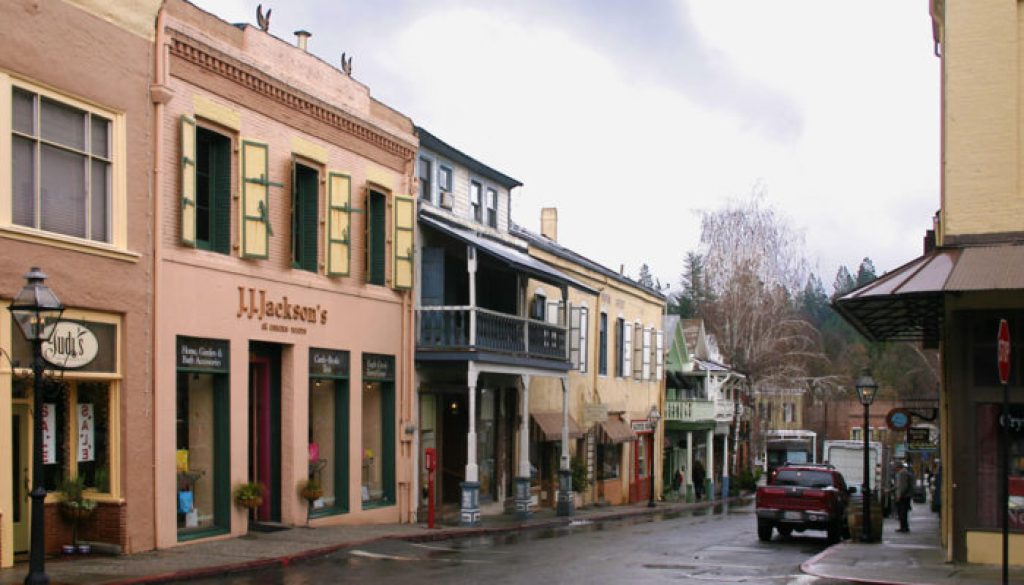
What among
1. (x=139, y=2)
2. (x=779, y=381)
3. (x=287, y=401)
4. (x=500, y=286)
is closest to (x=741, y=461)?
(x=779, y=381)

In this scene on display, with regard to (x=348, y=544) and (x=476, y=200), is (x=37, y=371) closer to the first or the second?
(x=348, y=544)

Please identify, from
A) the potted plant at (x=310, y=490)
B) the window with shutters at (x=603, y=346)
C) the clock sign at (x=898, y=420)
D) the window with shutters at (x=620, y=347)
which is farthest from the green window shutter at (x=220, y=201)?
the window with shutters at (x=620, y=347)

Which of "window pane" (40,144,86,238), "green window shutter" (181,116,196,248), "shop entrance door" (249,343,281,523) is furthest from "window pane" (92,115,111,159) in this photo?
"shop entrance door" (249,343,281,523)

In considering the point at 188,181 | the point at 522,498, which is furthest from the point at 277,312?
the point at 522,498

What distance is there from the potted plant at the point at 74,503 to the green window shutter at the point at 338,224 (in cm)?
729

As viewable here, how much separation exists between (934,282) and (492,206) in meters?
17.5

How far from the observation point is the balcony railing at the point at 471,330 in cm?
2505

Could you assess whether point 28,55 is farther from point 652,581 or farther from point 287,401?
point 652,581

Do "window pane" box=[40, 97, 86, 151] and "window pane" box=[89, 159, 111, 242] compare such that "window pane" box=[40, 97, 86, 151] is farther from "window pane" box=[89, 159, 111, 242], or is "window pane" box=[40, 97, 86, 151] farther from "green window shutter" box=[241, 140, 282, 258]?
"green window shutter" box=[241, 140, 282, 258]

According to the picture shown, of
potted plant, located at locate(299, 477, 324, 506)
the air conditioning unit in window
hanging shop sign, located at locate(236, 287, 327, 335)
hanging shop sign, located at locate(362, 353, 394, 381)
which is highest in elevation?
the air conditioning unit in window

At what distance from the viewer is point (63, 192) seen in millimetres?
15383

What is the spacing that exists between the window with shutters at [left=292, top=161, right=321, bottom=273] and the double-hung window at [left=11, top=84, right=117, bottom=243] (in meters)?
5.52

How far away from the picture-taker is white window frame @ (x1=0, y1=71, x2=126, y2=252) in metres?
14.2

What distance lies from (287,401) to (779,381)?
39.9m
